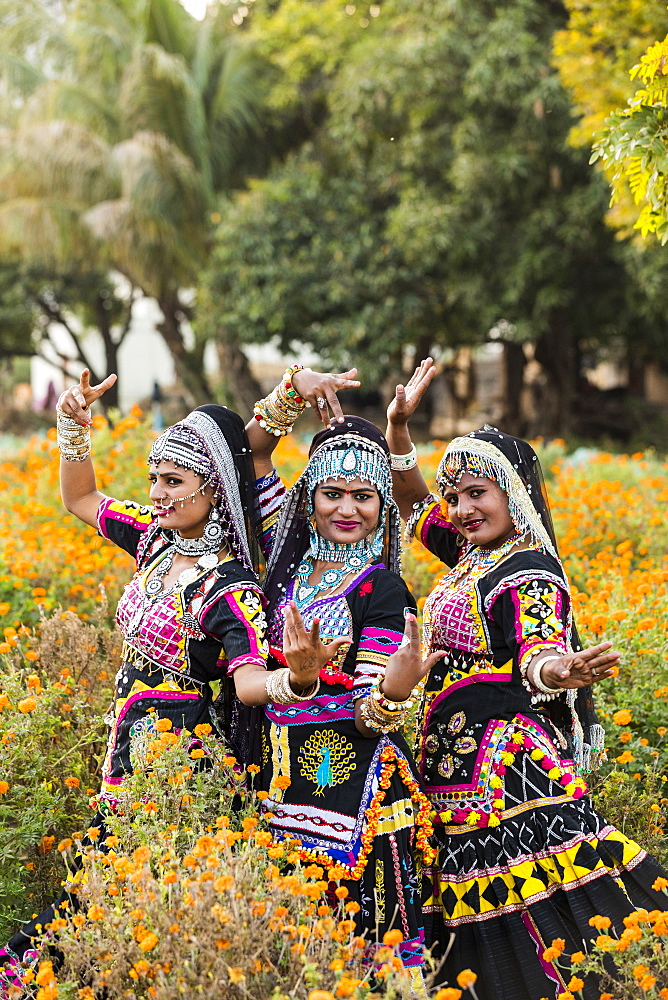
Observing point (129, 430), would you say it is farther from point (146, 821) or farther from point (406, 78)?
point (406, 78)

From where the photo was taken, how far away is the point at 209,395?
20.8 metres

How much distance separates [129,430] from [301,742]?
4691 millimetres

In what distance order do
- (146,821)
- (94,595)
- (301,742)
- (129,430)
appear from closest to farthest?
(146,821), (301,742), (94,595), (129,430)

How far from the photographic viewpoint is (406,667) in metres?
2.64

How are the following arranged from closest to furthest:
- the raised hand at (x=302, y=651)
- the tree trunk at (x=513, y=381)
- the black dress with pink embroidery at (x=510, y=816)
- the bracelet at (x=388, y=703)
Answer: the raised hand at (x=302, y=651), the bracelet at (x=388, y=703), the black dress with pink embroidery at (x=510, y=816), the tree trunk at (x=513, y=381)

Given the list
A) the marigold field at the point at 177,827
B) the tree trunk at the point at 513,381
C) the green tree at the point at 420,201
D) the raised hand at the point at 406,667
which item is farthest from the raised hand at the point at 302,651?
the tree trunk at the point at 513,381

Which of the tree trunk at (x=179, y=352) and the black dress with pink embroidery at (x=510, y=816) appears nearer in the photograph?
the black dress with pink embroidery at (x=510, y=816)

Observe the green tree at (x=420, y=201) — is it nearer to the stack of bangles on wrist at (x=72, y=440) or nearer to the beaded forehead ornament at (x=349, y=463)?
the stack of bangles on wrist at (x=72, y=440)

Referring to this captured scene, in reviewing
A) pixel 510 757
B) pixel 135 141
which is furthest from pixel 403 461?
pixel 135 141

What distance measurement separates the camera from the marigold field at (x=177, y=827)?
7.22ft

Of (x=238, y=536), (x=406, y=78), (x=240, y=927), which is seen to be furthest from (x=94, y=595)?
(x=406, y=78)

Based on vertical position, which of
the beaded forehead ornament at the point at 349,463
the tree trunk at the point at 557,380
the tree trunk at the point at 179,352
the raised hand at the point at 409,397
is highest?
the tree trunk at the point at 179,352

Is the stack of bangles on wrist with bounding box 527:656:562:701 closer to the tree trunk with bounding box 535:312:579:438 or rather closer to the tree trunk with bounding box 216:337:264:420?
the tree trunk with bounding box 535:312:579:438

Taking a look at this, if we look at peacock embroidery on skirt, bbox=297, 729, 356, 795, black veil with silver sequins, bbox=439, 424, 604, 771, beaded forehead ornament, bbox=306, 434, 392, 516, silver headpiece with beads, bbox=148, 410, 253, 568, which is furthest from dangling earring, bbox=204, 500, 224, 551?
black veil with silver sequins, bbox=439, 424, 604, 771
